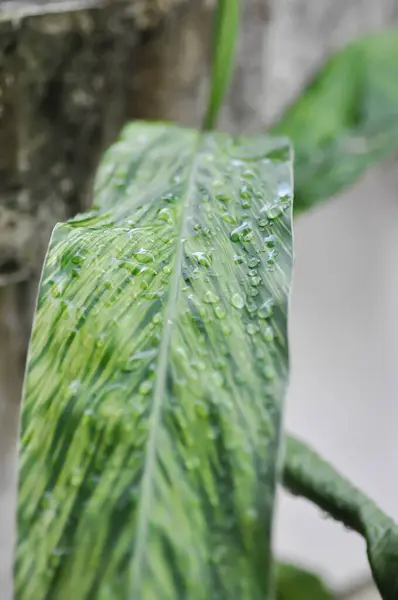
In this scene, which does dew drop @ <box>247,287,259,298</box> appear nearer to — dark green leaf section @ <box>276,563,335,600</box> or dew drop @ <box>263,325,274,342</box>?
dew drop @ <box>263,325,274,342</box>

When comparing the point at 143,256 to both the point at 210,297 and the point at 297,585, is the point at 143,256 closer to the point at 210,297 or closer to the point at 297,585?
the point at 210,297

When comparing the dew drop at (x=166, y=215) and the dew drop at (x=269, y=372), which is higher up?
the dew drop at (x=166, y=215)

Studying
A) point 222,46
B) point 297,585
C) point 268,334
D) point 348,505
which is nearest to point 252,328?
point 268,334

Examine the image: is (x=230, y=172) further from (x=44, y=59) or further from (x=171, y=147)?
(x=44, y=59)

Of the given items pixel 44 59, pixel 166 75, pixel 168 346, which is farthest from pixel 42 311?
pixel 166 75

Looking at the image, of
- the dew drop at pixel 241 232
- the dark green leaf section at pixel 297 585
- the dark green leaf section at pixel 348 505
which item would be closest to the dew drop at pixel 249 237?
the dew drop at pixel 241 232

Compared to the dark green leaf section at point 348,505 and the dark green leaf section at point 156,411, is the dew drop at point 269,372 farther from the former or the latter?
the dark green leaf section at point 348,505
